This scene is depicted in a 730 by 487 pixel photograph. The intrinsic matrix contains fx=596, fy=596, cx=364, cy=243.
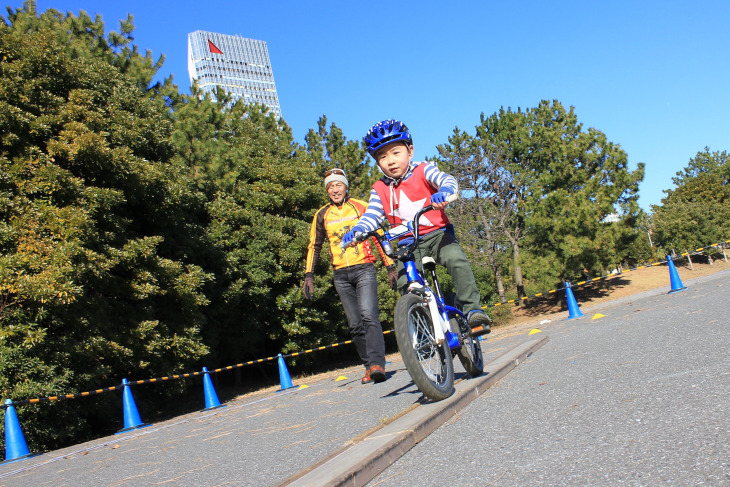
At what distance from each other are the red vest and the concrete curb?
1.31m

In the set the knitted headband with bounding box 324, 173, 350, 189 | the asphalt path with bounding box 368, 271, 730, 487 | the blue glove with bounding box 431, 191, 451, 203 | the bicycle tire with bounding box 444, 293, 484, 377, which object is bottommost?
the asphalt path with bounding box 368, 271, 730, 487

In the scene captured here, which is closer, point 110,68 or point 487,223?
point 110,68

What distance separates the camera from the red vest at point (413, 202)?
476 cm

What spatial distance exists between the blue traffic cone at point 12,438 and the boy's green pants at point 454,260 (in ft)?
19.7

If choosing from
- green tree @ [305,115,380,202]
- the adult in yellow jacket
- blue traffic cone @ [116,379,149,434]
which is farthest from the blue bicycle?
green tree @ [305,115,380,202]

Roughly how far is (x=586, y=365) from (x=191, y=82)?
72.9ft

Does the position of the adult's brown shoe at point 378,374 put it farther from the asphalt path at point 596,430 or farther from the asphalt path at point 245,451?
the asphalt path at point 596,430

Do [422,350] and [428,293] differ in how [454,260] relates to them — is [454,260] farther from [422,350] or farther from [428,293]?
[422,350]

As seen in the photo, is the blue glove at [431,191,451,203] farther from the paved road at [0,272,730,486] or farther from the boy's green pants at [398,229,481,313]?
the paved road at [0,272,730,486]

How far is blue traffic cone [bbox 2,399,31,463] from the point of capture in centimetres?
763

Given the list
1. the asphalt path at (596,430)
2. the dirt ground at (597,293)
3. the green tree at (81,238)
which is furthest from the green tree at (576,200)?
the asphalt path at (596,430)

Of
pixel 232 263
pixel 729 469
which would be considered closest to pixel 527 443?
pixel 729 469

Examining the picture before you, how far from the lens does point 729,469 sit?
6.15ft

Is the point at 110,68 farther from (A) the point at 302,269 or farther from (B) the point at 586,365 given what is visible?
(B) the point at 586,365
